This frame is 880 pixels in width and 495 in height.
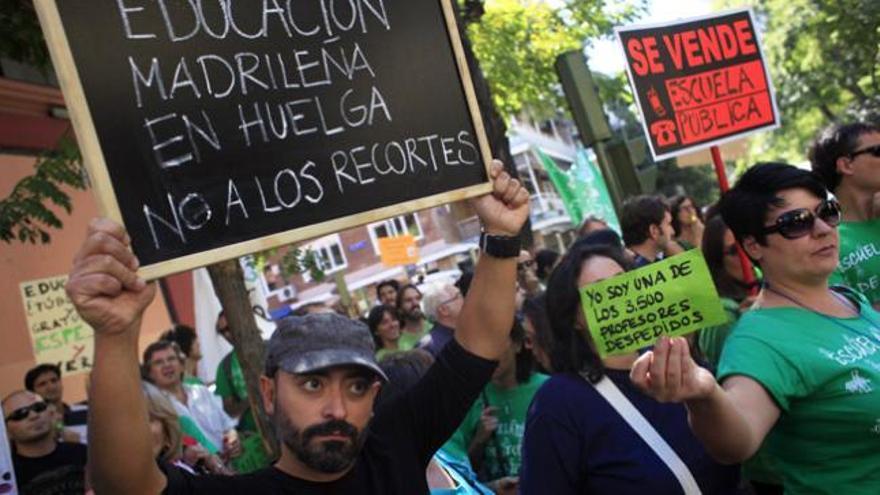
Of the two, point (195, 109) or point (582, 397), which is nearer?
point (195, 109)

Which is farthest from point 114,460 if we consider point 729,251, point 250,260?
point 250,260

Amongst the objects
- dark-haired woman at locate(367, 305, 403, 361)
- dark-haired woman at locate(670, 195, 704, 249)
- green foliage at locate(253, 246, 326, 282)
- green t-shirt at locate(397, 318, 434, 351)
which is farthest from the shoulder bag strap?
green t-shirt at locate(397, 318, 434, 351)

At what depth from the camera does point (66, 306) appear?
24.6ft

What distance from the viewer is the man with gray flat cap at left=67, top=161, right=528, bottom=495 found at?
6.07 ft

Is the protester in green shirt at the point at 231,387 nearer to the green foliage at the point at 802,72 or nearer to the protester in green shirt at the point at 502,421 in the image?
the protester in green shirt at the point at 502,421

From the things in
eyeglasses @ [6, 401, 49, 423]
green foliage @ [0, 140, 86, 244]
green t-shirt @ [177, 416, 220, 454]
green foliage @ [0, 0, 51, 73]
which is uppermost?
green foliage @ [0, 0, 51, 73]

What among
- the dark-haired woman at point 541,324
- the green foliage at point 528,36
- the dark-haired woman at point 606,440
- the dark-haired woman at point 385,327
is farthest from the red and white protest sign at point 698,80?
the green foliage at point 528,36

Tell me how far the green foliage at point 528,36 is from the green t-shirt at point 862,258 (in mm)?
10485

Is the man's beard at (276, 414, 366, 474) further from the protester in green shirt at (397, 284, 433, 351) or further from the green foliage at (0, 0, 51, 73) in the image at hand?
the protester in green shirt at (397, 284, 433, 351)

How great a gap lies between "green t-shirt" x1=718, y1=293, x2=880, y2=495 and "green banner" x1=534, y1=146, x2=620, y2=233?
843cm

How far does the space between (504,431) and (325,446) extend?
1851mm

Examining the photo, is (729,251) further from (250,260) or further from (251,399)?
(250,260)

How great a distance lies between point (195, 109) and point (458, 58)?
0.90m

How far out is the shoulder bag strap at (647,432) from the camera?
2512 mm
